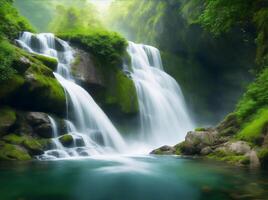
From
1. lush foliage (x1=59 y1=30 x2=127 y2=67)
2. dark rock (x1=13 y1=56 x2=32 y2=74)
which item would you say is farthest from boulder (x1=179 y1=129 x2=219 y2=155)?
lush foliage (x1=59 y1=30 x2=127 y2=67)

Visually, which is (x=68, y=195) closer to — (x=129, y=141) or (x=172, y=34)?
(x=129, y=141)

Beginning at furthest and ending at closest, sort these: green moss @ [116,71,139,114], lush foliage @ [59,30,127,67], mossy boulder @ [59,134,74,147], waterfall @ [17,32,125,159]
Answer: lush foliage @ [59,30,127,67]
green moss @ [116,71,139,114]
waterfall @ [17,32,125,159]
mossy boulder @ [59,134,74,147]

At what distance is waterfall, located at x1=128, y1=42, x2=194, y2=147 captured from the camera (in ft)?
75.2

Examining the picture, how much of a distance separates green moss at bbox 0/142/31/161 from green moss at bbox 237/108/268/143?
26.1 ft

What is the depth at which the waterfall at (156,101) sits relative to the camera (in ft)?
75.2

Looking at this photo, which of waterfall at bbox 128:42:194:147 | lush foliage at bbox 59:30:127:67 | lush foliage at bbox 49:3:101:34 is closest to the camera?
lush foliage at bbox 59:30:127:67

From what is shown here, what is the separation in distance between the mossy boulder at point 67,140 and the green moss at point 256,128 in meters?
6.75

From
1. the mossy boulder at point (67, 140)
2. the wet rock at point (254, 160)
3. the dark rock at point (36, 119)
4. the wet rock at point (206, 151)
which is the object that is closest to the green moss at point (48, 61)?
the dark rock at point (36, 119)

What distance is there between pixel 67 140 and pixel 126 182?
7040mm

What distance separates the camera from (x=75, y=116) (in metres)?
17.5

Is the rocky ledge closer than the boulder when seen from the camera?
Yes

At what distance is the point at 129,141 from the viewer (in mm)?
21328

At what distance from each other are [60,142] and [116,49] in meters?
10.3

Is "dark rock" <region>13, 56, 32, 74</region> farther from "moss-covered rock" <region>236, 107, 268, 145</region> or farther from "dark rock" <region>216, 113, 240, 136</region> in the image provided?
"moss-covered rock" <region>236, 107, 268, 145</region>
